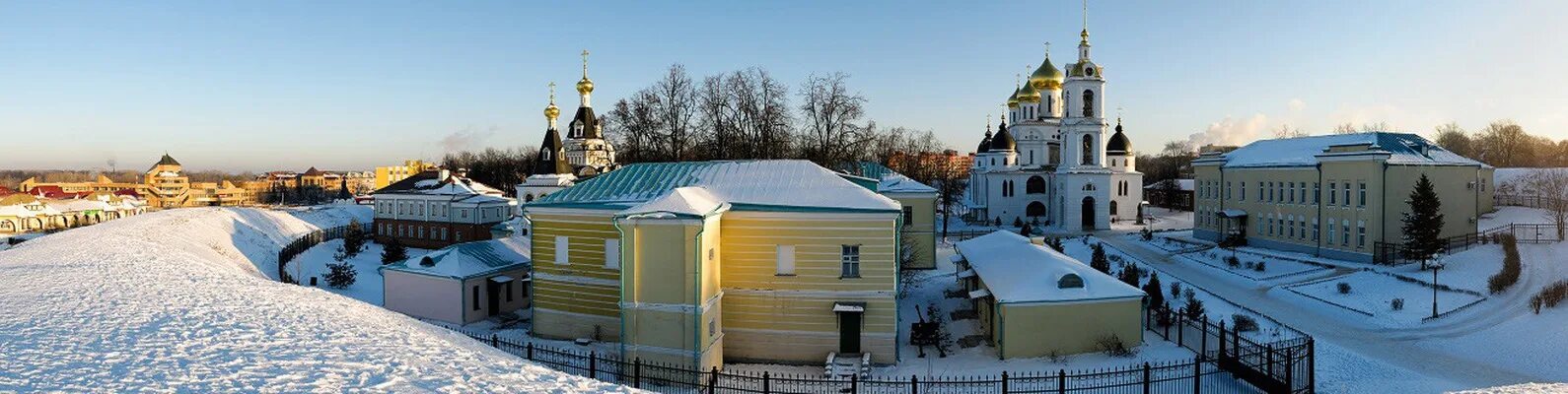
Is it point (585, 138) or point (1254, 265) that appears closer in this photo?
point (1254, 265)

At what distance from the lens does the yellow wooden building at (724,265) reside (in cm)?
1509

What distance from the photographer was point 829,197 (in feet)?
55.9

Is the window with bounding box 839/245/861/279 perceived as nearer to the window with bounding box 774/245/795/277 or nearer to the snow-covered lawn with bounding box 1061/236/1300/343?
the window with bounding box 774/245/795/277

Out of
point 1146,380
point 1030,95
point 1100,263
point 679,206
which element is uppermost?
point 1030,95

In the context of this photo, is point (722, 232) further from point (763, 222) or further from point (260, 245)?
point (260, 245)

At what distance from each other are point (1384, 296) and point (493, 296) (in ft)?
81.8

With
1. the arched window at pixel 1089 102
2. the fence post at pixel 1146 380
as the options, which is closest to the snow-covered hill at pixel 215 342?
the fence post at pixel 1146 380

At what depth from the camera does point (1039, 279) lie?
17.6 meters

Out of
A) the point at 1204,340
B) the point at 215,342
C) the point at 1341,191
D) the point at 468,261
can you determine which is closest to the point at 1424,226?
the point at 1341,191

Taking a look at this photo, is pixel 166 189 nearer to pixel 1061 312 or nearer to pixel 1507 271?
pixel 1061 312

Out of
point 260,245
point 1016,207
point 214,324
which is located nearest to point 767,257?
point 214,324

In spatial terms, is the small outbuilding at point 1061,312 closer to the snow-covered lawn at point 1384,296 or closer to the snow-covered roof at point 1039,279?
the snow-covered roof at point 1039,279

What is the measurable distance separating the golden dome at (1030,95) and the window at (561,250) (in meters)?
42.3

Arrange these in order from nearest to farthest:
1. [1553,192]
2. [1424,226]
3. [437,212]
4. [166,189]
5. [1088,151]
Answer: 1. [1424,226]
2. [1553,192]
3. [437,212]
4. [1088,151]
5. [166,189]
